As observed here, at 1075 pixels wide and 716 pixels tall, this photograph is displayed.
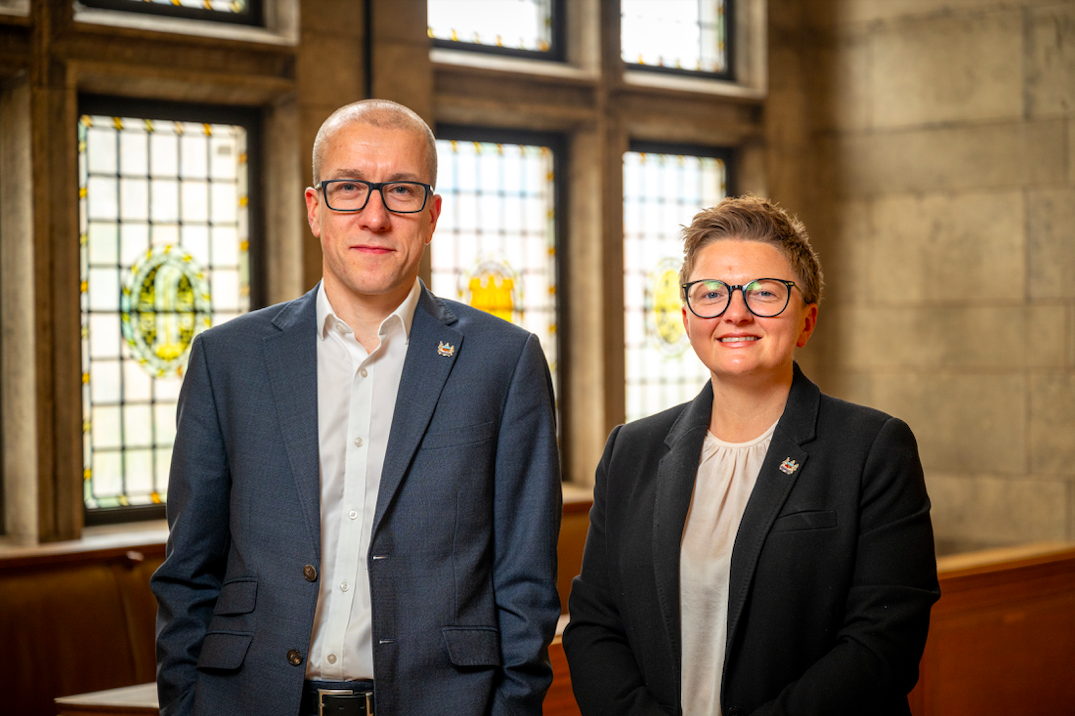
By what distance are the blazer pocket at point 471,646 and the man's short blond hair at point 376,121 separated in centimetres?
79

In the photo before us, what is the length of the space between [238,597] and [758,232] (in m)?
1.13

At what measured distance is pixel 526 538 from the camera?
196cm

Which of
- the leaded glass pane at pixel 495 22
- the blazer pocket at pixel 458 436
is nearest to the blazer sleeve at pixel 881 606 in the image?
the blazer pocket at pixel 458 436

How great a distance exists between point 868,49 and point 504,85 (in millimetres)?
2394

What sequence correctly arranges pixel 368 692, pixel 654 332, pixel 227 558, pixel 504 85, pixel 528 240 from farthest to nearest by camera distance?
pixel 654 332 → pixel 528 240 → pixel 504 85 → pixel 227 558 → pixel 368 692

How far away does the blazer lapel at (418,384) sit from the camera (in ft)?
6.16

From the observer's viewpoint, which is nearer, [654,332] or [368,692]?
[368,692]

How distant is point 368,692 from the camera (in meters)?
1.85

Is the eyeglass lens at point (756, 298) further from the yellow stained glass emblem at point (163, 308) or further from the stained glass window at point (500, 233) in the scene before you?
the stained glass window at point (500, 233)

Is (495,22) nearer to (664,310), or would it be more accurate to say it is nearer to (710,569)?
(664,310)

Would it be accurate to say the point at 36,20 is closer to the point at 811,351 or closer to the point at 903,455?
the point at 903,455

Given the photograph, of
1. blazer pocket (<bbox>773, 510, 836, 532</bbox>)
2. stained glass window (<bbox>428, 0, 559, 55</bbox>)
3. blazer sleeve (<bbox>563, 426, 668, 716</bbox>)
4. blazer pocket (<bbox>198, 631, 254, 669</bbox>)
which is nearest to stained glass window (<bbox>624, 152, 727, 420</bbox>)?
stained glass window (<bbox>428, 0, 559, 55</bbox>)

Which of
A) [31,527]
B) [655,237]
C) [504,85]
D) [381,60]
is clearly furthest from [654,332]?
[31,527]

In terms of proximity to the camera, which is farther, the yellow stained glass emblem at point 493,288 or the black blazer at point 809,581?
the yellow stained glass emblem at point 493,288
